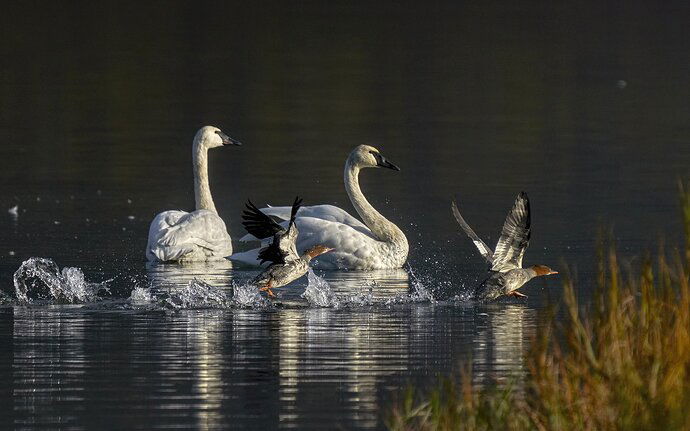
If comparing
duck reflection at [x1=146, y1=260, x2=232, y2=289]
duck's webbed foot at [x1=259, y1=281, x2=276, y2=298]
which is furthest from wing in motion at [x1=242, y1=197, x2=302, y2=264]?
duck reflection at [x1=146, y1=260, x2=232, y2=289]

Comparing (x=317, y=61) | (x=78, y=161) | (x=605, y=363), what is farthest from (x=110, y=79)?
(x=605, y=363)

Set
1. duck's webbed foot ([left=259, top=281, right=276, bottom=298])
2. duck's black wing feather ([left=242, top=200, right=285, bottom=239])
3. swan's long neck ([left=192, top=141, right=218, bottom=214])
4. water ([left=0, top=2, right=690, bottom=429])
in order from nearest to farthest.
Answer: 1. water ([left=0, top=2, right=690, bottom=429])
2. duck's webbed foot ([left=259, top=281, right=276, bottom=298])
3. duck's black wing feather ([left=242, top=200, right=285, bottom=239])
4. swan's long neck ([left=192, top=141, right=218, bottom=214])

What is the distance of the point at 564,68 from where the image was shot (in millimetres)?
44500

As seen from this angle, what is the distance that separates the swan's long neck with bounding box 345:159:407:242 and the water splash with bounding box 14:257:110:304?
3368 mm

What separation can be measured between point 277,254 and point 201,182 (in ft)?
15.0

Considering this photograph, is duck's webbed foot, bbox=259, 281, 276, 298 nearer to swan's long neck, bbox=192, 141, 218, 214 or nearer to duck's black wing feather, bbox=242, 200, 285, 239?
duck's black wing feather, bbox=242, 200, 285, 239

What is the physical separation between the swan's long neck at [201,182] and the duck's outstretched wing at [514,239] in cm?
508

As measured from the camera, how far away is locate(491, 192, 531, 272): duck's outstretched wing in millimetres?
13195

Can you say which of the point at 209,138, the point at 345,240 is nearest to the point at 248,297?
the point at 345,240

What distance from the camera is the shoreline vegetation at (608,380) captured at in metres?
7.25

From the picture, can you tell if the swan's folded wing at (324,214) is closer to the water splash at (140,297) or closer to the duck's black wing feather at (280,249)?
the duck's black wing feather at (280,249)

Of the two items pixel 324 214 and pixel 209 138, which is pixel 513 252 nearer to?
pixel 324 214

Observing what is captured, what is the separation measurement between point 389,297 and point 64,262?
307 centimetres

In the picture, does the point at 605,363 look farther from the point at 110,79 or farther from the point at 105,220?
the point at 110,79
